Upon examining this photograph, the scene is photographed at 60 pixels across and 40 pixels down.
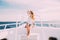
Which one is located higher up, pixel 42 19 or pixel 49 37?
A: pixel 42 19

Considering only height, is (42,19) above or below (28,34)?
above

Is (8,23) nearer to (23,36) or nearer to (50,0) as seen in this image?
(23,36)

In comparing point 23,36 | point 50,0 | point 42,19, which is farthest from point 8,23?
point 50,0

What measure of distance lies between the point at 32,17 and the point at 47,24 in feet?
0.87

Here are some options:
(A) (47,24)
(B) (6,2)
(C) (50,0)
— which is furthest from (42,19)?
(B) (6,2)

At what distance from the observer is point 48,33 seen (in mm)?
3449

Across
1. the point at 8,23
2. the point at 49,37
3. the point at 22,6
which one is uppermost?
the point at 22,6

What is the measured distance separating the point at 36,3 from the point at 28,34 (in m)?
0.50

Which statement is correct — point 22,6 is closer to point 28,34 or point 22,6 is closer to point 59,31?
point 28,34

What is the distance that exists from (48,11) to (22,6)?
411 mm

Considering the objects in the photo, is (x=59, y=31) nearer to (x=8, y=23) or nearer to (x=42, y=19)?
(x=42, y=19)

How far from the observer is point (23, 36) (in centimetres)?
344

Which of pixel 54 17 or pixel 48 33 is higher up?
pixel 54 17

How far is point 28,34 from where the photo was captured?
341cm
